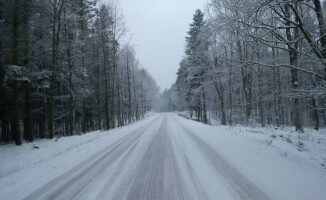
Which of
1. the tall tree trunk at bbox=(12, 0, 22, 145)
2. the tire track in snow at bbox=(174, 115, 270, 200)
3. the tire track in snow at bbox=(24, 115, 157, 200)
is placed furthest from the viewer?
the tall tree trunk at bbox=(12, 0, 22, 145)

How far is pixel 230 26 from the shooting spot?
8227 mm

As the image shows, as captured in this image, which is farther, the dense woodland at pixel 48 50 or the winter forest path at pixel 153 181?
the dense woodland at pixel 48 50

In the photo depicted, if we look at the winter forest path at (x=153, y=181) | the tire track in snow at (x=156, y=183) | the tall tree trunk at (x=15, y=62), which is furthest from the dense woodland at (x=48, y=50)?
the tire track in snow at (x=156, y=183)

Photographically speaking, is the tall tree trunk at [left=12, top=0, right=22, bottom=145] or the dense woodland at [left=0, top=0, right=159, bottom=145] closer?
the tall tree trunk at [left=12, top=0, right=22, bottom=145]

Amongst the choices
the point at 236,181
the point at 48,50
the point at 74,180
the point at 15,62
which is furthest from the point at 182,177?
the point at 48,50

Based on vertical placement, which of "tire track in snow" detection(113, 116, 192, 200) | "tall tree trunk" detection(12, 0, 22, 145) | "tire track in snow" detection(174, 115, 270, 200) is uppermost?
"tall tree trunk" detection(12, 0, 22, 145)

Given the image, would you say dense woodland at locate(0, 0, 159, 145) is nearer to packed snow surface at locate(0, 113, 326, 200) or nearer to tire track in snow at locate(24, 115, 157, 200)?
tire track in snow at locate(24, 115, 157, 200)

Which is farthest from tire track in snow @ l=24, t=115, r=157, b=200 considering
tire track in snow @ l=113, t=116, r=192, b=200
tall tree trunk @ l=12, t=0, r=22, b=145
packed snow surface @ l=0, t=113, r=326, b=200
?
tall tree trunk @ l=12, t=0, r=22, b=145

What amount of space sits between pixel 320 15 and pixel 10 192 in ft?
35.5

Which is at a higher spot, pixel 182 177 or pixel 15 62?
pixel 15 62

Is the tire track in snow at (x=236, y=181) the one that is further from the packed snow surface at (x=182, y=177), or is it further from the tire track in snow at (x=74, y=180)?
the tire track in snow at (x=74, y=180)

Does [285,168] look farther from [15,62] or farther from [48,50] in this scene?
[48,50]

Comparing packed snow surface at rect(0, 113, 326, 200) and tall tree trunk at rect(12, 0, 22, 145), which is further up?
tall tree trunk at rect(12, 0, 22, 145)

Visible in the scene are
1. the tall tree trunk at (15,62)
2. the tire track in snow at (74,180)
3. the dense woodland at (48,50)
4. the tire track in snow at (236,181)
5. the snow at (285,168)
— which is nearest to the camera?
the tire track in snow at (236,181)
